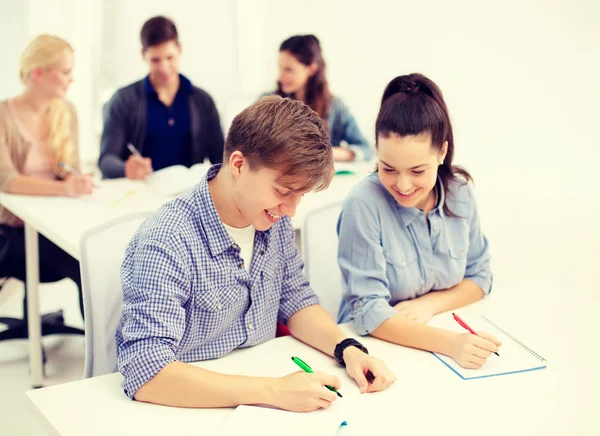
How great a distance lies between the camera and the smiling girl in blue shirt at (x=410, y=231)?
1477 mm

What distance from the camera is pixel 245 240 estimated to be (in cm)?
138

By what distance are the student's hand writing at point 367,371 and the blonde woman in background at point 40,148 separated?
1444mm

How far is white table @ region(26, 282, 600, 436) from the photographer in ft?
3.53

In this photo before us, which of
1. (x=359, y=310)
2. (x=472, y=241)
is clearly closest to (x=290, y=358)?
(x=359, y=310)

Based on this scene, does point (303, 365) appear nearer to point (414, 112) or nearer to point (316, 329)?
point (316, 329)

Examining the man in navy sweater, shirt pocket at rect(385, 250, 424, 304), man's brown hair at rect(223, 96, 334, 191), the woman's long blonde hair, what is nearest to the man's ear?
man's brown hair at rect(223, 96, 334, 191)

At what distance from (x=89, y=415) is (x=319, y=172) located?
1.89 feet

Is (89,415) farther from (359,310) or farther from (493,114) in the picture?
(493,114)

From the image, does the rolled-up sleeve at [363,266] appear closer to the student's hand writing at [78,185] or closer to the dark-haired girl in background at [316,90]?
the student's hand writing at [78,185]

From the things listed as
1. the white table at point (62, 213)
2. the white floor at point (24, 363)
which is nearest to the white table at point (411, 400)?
the white table at point (62, 213)

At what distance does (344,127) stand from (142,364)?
2.31 meters

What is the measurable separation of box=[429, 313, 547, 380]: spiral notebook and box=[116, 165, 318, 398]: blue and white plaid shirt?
1.16 feet

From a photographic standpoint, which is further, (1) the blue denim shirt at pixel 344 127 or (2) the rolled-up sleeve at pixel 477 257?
(1) the blue denim shirt at pixel 344 127

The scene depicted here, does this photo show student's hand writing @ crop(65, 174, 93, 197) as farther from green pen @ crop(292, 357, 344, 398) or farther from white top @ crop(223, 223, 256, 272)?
green pen @ crop(292, 357, 344, 398)
